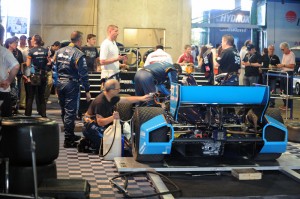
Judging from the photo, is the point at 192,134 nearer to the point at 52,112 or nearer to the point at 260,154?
the point at 260,154

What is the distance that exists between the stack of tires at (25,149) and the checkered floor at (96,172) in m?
0.70

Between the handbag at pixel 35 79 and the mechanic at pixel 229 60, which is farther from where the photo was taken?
the handbag at pixel 35 79

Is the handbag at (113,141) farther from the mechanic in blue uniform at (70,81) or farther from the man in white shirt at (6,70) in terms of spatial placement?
the man in white shirt at (6,70)

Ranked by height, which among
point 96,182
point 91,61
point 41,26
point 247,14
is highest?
point 247,14

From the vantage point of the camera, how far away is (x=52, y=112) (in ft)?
45.9

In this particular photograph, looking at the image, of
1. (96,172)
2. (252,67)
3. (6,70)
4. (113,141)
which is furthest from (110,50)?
(252,67)

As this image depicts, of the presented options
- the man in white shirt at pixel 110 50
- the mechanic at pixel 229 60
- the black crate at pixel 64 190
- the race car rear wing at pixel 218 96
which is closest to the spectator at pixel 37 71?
the man in white shirt at pixel 110 50

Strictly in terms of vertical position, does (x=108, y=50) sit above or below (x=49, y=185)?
above

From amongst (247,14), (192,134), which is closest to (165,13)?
(192,134)

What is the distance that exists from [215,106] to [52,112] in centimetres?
707

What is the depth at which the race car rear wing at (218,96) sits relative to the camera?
7.37m

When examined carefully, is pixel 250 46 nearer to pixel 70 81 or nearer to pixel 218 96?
pixel 70 81

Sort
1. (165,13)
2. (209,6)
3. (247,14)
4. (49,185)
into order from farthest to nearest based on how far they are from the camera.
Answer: (247,14), (209,6), (165,13), (49,185)

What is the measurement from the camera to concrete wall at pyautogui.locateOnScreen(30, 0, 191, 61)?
18359 mm
